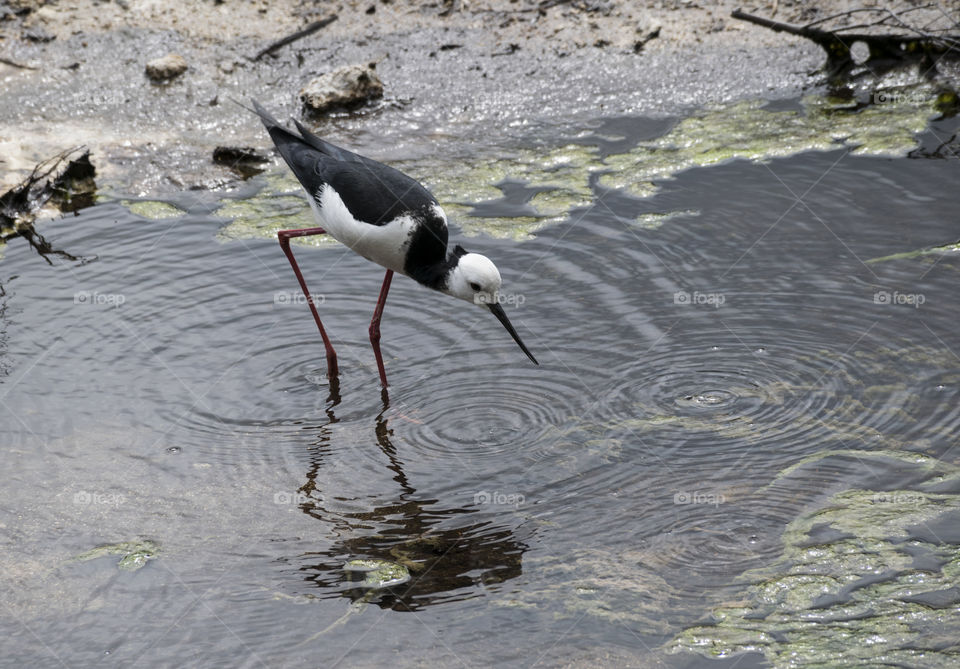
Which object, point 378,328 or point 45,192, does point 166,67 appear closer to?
point 45,192

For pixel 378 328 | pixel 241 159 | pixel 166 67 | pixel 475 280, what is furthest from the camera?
pixel 166 67

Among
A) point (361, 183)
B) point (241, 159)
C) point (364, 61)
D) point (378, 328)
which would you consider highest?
point (364, 61)

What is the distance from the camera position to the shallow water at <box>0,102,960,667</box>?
134 inches

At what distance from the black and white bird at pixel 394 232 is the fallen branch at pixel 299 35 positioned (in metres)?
3.31

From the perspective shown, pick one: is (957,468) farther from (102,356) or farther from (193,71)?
(193,71)

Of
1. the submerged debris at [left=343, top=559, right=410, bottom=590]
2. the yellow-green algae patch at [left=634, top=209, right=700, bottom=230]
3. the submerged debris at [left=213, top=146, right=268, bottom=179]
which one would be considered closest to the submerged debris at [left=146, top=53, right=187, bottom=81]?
the submerged debris at [left=213, top=146, right=268, bottom=179]

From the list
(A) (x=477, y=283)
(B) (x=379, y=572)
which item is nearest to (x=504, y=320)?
(A) (x=477, y=283)

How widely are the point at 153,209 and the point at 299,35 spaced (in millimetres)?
2398

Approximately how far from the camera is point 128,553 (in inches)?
146

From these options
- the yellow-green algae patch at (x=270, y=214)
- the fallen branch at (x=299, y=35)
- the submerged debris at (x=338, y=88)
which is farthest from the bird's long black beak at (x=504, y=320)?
the fallen branch at (x=299, y=35)

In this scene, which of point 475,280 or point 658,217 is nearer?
point 475,280

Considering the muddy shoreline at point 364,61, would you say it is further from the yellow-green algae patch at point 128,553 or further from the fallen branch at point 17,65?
the yellow-green algae patch at point 128,553

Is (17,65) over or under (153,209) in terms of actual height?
over

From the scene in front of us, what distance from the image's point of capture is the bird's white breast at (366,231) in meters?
4.73
